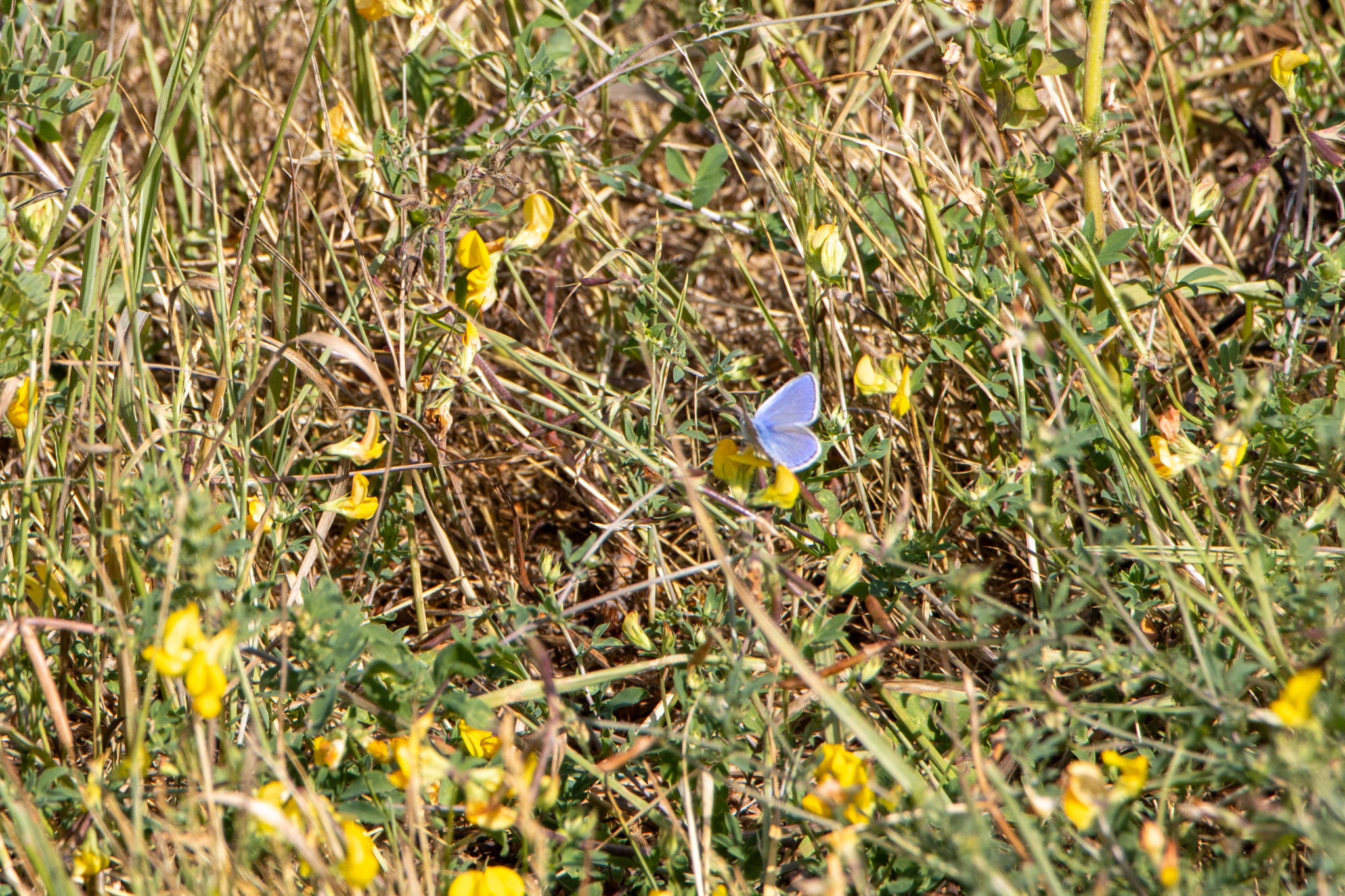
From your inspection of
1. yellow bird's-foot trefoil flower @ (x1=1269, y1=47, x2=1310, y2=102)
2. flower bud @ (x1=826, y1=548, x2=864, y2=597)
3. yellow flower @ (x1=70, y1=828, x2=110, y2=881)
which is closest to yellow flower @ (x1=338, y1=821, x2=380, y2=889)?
yellow flower @ (x1=70, y1=828, x2=110, y2=881)

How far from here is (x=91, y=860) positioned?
1465 mm

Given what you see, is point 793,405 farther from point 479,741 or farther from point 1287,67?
point 1287,67

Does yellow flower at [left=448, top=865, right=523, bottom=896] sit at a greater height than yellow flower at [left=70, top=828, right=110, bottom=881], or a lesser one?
lesser

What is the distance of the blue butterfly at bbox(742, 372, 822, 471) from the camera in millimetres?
1519

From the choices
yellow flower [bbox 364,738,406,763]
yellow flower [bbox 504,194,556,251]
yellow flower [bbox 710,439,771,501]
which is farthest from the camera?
yellow flower [bbox 504,194,556,251]

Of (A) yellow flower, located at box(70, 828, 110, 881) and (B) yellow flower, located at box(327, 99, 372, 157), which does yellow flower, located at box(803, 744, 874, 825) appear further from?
(B) yellow flower, located at box(327, 99, 372, 157)

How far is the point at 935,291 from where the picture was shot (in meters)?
2.12

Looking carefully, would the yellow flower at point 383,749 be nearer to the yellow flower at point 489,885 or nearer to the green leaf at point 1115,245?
the yellow flower at point 489,885

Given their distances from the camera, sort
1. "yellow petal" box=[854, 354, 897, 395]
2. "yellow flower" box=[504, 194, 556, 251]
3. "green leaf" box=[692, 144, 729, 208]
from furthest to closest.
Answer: "green leaf" box=[692, 144, 729, 208] → "yellow flower" box=[504, 194, 556, 251] → "yellow petal" box=[854, 354, 897, 395]

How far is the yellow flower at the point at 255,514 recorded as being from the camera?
1.95 meters

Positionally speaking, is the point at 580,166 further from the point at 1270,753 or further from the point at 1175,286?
the point at 1270,753

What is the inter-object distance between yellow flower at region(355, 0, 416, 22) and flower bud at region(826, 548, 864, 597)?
1.42 metres

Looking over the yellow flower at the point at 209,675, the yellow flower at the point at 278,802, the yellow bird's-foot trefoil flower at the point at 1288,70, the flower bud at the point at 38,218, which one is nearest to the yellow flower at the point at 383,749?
the yellow flower at the point at 278,802

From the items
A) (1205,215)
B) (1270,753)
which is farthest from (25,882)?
(1205,215)
